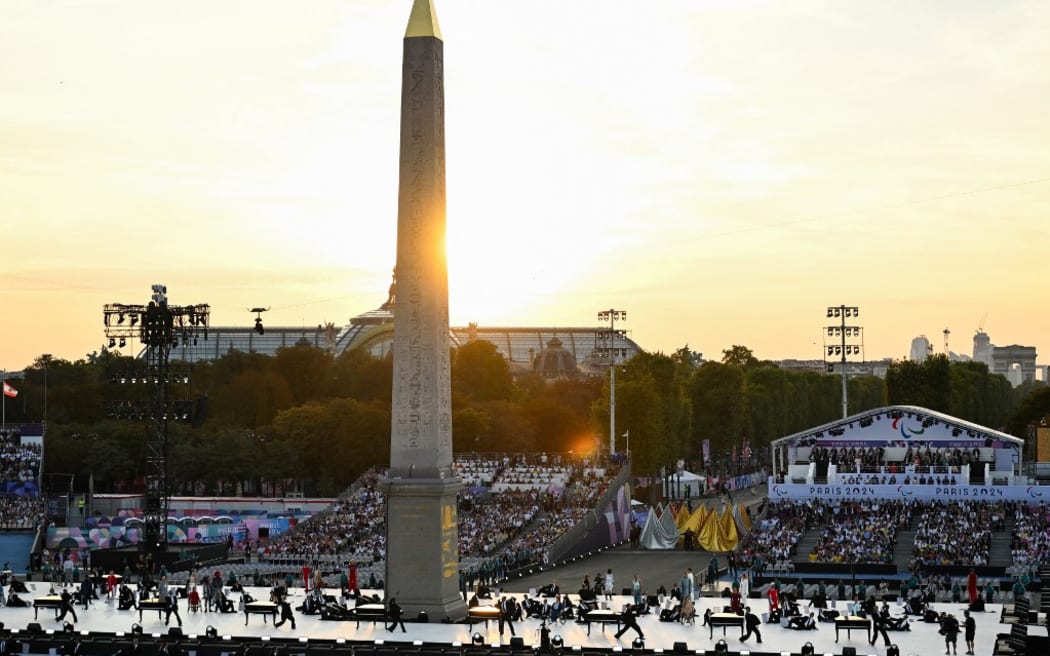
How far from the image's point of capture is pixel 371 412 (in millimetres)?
90562

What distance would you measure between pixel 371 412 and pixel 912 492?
Result: 36483 millimetres

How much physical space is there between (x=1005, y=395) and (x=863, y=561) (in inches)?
4675

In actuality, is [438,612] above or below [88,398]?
below

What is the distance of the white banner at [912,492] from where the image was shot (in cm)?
6191

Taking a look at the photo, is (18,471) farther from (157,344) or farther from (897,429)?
(897,429)

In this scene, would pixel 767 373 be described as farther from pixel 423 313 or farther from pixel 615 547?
pixel 423 313

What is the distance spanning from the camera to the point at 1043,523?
58.1 meters

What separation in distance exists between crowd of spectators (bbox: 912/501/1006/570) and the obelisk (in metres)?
21.6

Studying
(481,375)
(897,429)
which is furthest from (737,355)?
(897,429)

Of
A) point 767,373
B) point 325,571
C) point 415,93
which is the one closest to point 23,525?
point 325,571

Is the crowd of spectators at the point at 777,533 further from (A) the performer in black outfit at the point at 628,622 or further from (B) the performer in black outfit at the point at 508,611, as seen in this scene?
(A) the performer in black outfit at the point at 628,622

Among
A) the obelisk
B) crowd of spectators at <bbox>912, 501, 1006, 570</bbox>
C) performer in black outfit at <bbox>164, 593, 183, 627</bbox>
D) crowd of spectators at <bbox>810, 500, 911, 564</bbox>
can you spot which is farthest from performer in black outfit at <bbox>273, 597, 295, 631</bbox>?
crowd of spectators at <bbox>912, 501, 1006, 570</bbox>

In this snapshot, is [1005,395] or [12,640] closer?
[12,640]

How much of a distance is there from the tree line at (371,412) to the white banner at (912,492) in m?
24.6
